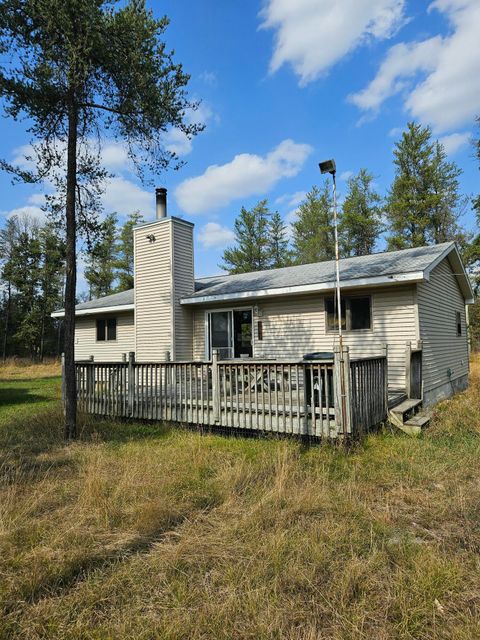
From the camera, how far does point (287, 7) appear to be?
787 centimetres

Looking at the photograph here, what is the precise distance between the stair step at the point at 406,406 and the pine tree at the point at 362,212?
24.6 meters

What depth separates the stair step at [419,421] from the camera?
6.64m

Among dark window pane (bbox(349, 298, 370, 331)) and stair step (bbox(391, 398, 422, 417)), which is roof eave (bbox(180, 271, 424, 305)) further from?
stair step (bbox(391, 398, 422, 417))

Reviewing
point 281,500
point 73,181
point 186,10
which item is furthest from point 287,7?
point 281,500

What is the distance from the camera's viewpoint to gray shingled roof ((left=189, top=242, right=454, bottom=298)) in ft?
28.8

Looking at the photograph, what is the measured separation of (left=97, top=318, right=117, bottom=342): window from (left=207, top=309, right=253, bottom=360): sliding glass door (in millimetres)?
4704

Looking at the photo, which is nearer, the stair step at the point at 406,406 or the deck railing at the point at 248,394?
the deck railing at the point at 248,394

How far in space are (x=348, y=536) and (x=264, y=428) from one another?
3061mm

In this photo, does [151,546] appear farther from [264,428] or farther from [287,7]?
[287,7]

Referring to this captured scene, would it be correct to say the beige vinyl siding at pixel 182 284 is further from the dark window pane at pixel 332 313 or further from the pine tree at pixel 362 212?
the pine tree at pixel 362 212

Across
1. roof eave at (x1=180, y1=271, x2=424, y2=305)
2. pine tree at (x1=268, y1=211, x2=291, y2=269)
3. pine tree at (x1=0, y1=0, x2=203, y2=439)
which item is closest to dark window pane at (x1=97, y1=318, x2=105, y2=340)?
roof eave at (x1=180, y1=271, x2=424, y2=305)

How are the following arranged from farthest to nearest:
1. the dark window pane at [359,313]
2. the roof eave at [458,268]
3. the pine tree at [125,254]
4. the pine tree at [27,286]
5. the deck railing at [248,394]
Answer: the pine tree at [125,254] → the pine tree at [27,286] → the roof eave at [458,268] → the dark window pane at [359,313] → the deck railing at [248,394]

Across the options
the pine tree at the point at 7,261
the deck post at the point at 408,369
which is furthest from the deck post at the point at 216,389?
the pine tree at the point at 7,261

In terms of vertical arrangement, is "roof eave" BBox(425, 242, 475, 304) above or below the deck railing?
above
